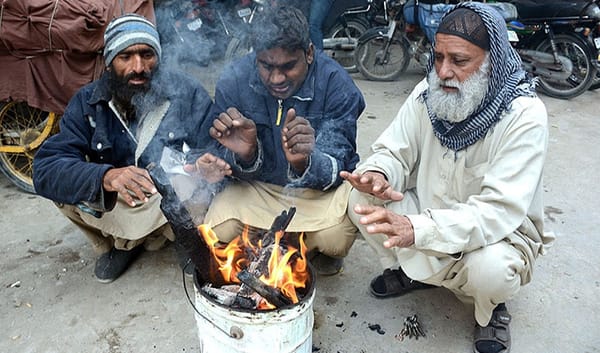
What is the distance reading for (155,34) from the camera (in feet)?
10.2

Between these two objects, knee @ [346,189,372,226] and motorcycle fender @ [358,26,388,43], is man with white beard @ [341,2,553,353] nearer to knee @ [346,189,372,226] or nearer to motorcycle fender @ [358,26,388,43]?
knee @ [346,189,372,226]

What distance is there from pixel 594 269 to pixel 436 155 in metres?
1.48

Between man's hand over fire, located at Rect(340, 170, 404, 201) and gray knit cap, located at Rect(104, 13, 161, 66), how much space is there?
4.67 feet

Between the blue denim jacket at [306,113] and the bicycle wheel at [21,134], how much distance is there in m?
1.93

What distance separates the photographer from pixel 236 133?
8.84 feet

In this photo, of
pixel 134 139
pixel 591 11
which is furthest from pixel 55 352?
pixel 591 11

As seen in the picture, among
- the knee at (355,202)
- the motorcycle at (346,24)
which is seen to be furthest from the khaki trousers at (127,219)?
the motorcycle at (346,24)

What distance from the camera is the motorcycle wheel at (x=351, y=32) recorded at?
8047mm

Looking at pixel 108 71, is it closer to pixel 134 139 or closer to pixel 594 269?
pixel 134 139

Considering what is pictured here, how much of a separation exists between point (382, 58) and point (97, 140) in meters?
5.57

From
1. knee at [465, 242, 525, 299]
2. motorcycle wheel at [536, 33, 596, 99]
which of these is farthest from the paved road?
A: motorcycle wheel at [536, 33, 596, 99]

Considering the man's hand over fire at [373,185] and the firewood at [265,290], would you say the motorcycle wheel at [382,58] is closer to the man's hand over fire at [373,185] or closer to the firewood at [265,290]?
the man's hand over fire at [373,185]


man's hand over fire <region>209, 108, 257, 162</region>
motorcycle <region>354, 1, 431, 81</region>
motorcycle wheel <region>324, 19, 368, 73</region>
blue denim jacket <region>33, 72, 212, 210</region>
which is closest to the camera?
man's hand over fire <region>209, 108, 257, 162</region>

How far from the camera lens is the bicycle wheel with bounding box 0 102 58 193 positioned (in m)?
4.09
